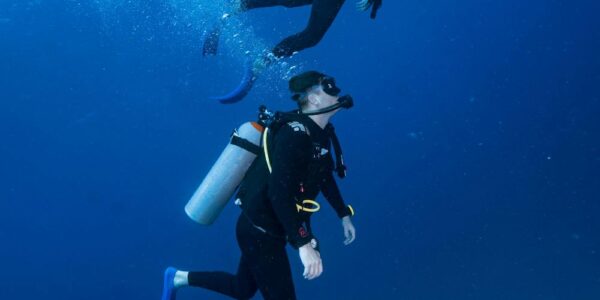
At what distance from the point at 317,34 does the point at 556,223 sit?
10056mm

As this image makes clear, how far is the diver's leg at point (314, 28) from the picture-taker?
403 centimetres

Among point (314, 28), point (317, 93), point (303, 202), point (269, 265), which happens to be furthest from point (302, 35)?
point (269, 265)

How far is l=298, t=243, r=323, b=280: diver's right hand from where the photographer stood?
258 cm

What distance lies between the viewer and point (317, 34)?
409 cm

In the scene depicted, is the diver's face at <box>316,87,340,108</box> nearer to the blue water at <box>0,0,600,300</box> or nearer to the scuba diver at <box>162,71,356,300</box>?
the scuba diver at <box>162,71,356,300</box>

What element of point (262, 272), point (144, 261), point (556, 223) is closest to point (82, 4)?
point (144, 261)

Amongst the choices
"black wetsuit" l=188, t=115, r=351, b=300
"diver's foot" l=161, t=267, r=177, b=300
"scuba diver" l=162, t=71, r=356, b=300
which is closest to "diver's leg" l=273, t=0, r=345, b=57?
"scuba diver" l=162, t=71, r=356, b=300

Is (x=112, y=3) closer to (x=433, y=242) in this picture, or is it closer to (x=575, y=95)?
(x=433, y=242)

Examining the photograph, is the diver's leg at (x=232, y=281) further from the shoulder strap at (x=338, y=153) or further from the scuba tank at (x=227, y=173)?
the shoulder strap at (x=338, y=153)

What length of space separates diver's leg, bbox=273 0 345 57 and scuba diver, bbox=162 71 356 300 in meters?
1.10

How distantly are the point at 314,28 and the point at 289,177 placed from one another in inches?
78.0

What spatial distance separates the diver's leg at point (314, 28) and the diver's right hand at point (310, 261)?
213 cm

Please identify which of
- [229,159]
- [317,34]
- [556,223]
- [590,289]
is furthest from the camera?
[556,223]

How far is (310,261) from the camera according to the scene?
8.48 feet
